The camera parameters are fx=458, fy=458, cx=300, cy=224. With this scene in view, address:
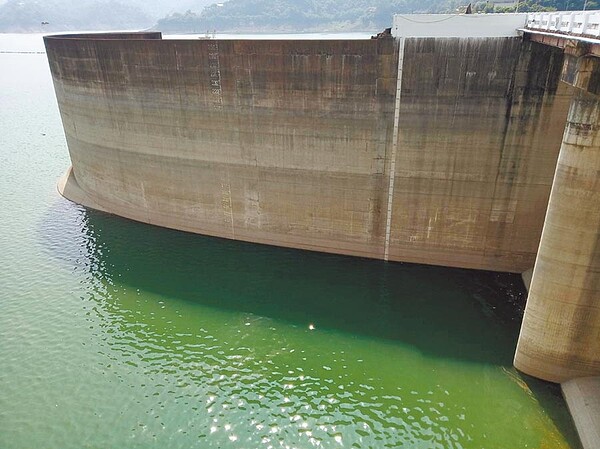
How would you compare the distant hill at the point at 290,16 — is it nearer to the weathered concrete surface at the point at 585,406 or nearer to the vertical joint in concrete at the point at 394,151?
the vertical joint in concrete at the point at 394,151

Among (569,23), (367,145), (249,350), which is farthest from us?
(367,145)

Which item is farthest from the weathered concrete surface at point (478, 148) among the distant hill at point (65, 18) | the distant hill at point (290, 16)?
the distant hill at point (65, 18)

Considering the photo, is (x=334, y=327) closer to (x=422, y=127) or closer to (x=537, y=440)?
(x=537, y=440)

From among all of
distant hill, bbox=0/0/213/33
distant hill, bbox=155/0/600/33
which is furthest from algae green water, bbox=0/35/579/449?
distant hill, bbox=0/0/213/33

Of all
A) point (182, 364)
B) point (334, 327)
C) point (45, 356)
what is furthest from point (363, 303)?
point (45, 356)

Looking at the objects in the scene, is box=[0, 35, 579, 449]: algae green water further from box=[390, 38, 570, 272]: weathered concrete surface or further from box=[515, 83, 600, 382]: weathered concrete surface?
box=[390, 38, 570, 272]: weathered concrete surface

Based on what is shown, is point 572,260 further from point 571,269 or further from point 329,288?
point 329,288

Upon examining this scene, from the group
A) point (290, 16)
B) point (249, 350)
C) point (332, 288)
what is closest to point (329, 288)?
point (332, 288)
